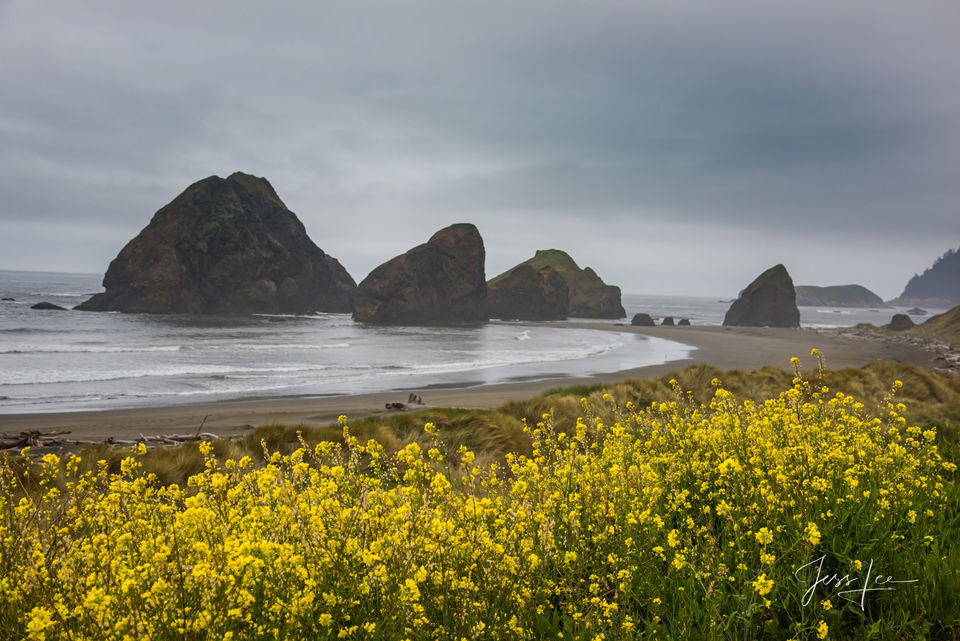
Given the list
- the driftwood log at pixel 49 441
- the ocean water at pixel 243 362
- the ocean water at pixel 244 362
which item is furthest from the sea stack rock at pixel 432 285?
the driftwood log at pixel 49 441

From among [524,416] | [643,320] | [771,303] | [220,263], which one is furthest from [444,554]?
[771,303]

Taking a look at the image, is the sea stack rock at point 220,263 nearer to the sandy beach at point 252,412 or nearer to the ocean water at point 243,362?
the ocean water at point 243,362

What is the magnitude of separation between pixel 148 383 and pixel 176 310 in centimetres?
6261

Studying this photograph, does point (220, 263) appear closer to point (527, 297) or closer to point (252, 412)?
point (527, 297)

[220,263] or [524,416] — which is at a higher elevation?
[220,263]

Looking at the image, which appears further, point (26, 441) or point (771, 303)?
point (771, 303)

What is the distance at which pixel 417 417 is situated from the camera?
36.7ft

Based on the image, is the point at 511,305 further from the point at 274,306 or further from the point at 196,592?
the point at 196,592

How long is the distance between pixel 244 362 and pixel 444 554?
27.7 meters

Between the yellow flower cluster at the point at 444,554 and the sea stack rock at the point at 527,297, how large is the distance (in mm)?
89764

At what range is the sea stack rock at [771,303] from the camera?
84.9 meters

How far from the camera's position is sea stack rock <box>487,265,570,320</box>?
94.2 meters

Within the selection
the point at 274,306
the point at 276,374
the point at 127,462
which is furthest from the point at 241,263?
the point at 127,462

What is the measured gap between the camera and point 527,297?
9438 cm
